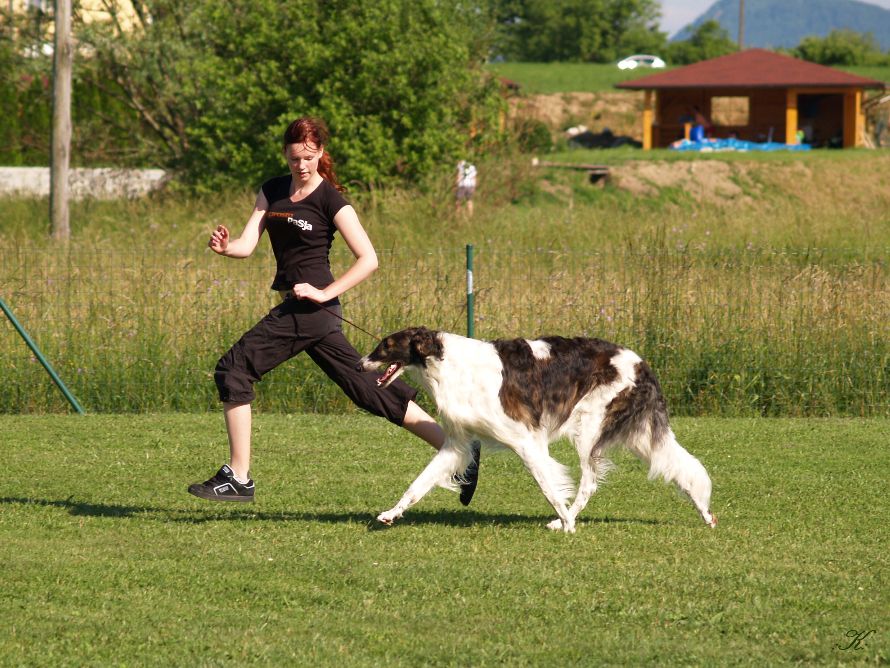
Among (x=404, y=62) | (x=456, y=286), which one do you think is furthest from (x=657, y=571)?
(x=404, y=62)

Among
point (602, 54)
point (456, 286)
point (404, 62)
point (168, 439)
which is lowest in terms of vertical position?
point (168, 439)

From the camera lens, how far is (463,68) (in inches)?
1046

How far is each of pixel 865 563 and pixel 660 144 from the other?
39.2m

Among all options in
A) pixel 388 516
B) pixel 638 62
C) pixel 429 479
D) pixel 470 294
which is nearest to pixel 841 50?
pixel 638 62

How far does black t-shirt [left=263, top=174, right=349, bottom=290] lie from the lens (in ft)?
21.7

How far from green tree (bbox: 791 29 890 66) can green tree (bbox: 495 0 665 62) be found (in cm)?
1616

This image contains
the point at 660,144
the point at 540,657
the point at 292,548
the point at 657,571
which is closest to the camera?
the point at 540,657

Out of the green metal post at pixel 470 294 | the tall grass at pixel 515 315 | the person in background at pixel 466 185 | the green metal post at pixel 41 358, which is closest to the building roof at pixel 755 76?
the person in background at pixel 466 185

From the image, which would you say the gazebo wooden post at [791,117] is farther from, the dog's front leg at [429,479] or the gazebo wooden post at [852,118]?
the dog's front leg at [429,479]

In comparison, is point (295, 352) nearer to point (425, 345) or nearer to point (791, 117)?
point (425, 345)

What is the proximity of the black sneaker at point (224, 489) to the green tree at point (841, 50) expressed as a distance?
2687 inches

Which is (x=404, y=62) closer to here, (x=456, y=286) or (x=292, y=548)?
(x=456, y=286)

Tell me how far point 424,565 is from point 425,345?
3.94 ft

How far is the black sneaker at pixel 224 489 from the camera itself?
6828 millimetres
